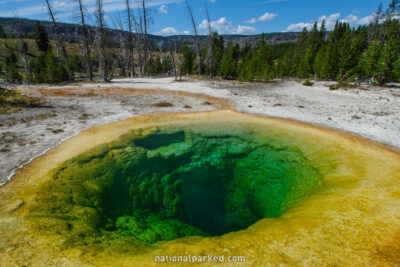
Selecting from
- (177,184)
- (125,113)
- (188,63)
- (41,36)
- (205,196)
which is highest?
(41,36)

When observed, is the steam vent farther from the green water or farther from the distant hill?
A: the distant hill

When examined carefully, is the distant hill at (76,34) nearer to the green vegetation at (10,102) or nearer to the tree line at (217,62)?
the tree line at (217,62)

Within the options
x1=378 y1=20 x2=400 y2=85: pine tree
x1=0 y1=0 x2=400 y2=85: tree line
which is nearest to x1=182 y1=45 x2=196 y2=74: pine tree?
x1=0 y1=0 x2=400 y2=85: tree line

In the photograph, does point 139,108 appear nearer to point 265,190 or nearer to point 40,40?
point 265,190

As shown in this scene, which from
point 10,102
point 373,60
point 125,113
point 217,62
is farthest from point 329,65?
point 10,102

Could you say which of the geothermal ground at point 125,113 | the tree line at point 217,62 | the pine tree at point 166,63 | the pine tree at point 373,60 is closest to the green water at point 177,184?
the geothermal ground at point 125,113

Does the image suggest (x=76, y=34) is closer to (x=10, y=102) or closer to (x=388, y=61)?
(x=10, y=102)
